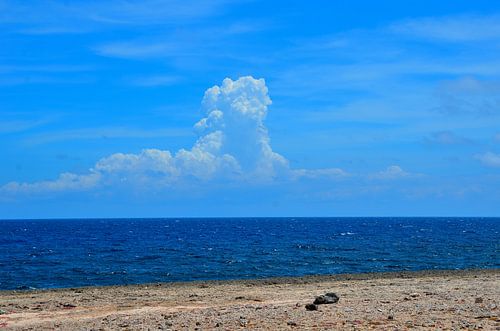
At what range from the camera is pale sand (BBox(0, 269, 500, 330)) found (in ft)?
56.6

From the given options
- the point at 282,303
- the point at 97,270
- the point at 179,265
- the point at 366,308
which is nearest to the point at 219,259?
the point at 179,265

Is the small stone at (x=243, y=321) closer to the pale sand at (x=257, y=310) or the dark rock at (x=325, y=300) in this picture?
the pale sand at (x=257, y=310)

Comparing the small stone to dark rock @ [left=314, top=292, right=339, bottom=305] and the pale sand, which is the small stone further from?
dark rock @ [left=314, top=292, right=339, bottom=305]

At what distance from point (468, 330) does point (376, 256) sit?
172 ft

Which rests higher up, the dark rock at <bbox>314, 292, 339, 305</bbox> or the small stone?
the dark rock at <bbox>314, 292, 339, 305</bbox>

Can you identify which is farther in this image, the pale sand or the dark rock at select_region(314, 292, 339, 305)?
the dark rock at select_region(314, 292, 339, 305)

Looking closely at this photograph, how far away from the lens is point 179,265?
188ft

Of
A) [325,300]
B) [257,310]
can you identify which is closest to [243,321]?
[257,310]

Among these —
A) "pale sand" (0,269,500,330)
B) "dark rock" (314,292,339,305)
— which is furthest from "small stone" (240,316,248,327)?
"dark rock" (314,292,339,305)

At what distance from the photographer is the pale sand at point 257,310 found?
56.6ft

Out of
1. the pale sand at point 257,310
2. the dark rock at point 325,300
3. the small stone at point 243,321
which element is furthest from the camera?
the dark rock at point 325,300

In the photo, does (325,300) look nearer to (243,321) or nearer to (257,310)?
(257,310)

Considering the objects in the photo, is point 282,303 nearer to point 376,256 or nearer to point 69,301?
point 69,301

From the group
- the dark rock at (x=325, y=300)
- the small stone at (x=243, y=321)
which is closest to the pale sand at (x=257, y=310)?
the small stone at (x=243, y=321)
